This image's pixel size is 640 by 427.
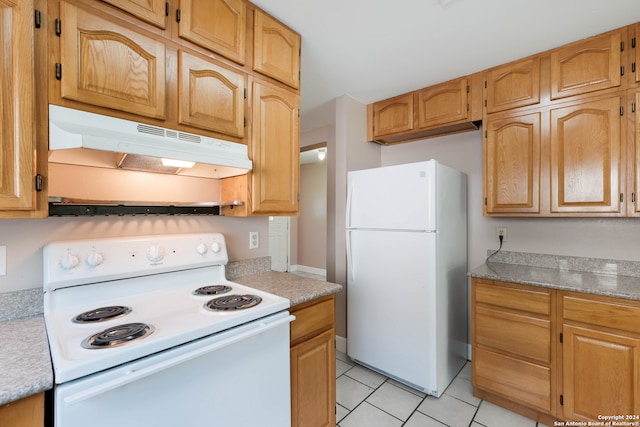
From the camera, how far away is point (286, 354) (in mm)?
1309

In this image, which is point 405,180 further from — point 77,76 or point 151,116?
point 77,76

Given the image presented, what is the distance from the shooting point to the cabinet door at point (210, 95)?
4.45ft

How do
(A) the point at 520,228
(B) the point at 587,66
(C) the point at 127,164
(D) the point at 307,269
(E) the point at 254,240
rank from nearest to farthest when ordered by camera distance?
1. (C) the point at 127,164
2. (B) the point at 587,66
3. (E) the point at 254,240
4. (A) the point at 520,228
5. (D) the point at 307,269

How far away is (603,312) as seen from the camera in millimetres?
1578

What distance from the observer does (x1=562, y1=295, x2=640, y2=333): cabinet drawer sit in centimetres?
151

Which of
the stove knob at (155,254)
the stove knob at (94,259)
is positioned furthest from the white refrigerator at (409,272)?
the stove knob at (94,259)

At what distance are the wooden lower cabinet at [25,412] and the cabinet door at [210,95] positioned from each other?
1085mm

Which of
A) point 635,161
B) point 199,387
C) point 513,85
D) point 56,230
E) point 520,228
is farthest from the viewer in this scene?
point 520,228

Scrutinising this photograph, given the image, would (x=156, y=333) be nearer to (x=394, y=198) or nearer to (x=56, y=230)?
(x=56, y=230)

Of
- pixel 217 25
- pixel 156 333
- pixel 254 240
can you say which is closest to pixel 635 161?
pixel 254 240

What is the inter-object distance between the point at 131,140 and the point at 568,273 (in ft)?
8.89

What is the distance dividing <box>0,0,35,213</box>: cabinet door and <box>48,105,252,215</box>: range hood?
70 mm

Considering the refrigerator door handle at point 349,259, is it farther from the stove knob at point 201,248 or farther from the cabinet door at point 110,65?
the cabinet door at point 110,65

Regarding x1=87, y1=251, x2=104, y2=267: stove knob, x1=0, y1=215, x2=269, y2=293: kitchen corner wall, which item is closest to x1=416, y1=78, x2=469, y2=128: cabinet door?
x1=0, y1=215, x2=269, y2=293: kitchen corner wall
